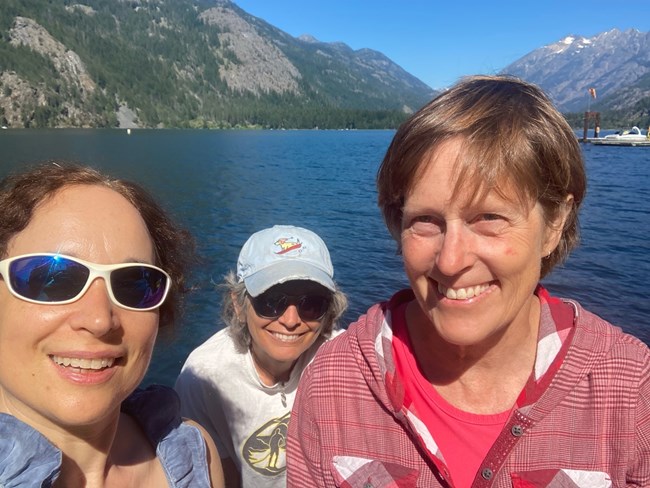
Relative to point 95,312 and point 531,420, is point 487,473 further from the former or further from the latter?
point 95,312

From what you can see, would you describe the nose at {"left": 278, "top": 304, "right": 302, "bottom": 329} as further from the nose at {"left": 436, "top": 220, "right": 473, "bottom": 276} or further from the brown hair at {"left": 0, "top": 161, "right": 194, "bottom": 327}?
the nose at {"left": 436, "top": 220, "right": 473, "bottom": 276}

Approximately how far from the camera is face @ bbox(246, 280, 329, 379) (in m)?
3.18

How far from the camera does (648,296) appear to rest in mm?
15031

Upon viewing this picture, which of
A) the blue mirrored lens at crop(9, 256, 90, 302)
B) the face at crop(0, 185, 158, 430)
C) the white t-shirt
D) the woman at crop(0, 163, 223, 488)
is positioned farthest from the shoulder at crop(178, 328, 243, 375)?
the blue mirrored lens at crop(9, 256, 90, 302)

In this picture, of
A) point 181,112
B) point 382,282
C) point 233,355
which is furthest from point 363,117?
point 233,355

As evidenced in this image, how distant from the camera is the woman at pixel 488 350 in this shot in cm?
169

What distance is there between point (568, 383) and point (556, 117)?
93cm

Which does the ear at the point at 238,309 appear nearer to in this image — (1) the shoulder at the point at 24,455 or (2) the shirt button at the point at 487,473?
(1) the shoulder at the point at 24,455

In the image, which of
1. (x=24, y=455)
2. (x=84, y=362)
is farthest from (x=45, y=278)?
(x=24, y=455)

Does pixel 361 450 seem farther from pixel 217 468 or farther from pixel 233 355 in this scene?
pixel 233 355

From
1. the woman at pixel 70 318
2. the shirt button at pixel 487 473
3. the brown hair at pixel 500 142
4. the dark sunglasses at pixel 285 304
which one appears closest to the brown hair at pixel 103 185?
the woman at pixel 70 318

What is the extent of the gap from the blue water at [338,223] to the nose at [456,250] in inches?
57.7

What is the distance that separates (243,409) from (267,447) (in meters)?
0.30

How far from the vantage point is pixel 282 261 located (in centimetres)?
323
